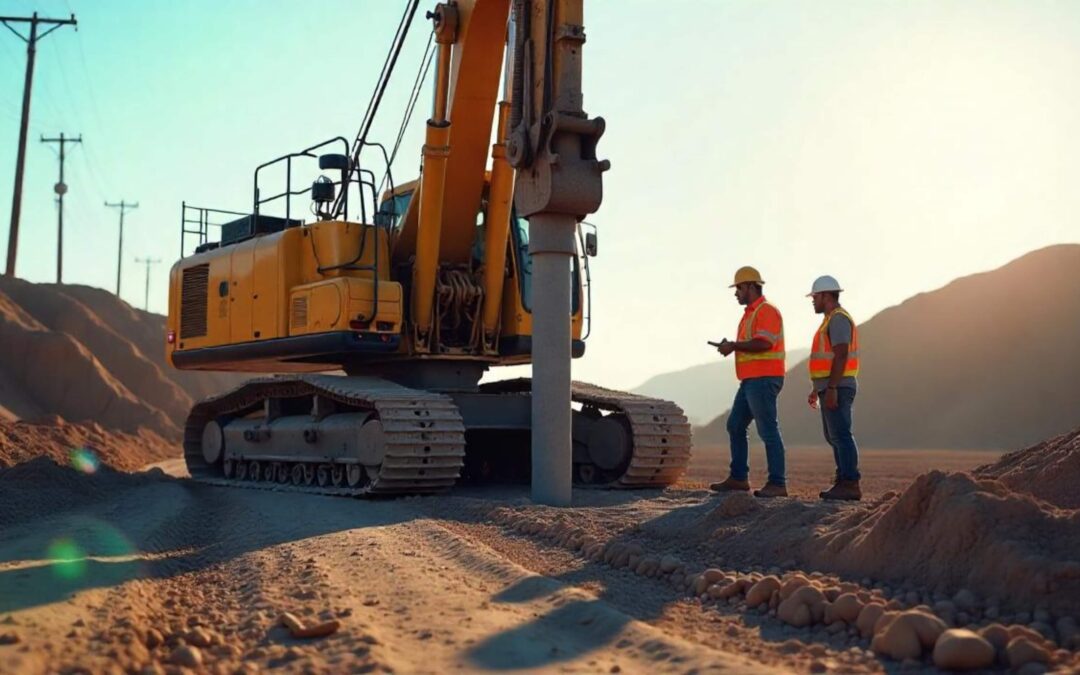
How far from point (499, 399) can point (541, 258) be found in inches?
107

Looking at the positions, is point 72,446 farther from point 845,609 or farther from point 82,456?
point 845,609

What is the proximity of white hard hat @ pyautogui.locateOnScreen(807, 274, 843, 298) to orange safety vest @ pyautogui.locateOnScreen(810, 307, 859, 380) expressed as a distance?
0.20 meters

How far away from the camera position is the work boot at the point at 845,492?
8992 mm

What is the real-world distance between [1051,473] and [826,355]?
7.38 feet

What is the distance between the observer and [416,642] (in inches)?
186

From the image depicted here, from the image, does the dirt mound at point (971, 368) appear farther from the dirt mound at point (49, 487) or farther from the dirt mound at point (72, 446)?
the dirt mound at point (49, 487)

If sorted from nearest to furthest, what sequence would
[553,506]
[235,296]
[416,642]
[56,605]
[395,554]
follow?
[416,642] → [56,605] → [395,554] → [553,506] → [235,296]

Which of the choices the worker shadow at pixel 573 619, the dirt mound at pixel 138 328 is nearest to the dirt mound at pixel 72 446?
the worker shadow at pixel 573 619

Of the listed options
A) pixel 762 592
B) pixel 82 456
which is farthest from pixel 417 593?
pixel 82 456

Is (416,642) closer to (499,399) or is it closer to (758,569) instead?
(758,569)

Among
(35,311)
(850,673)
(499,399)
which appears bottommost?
(850,673)

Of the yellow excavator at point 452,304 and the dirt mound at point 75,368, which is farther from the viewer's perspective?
the dirt mound at point 75,368

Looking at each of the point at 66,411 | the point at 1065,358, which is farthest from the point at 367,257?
the point at 1065,358

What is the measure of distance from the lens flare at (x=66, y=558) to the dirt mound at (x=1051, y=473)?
6.23 metres
